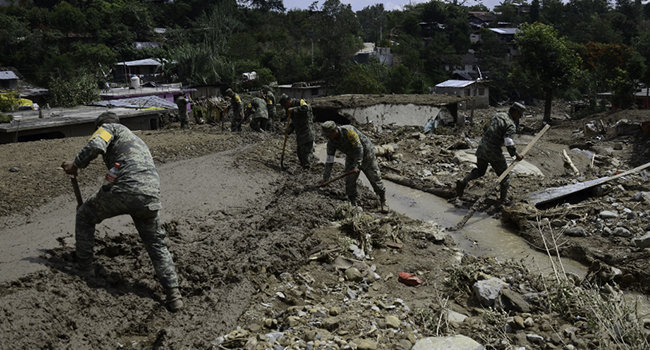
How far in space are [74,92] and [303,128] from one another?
19.8 m

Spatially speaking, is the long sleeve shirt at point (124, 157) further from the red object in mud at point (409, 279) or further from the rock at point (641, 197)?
the rock at point (641, 197)

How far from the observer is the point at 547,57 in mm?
26859

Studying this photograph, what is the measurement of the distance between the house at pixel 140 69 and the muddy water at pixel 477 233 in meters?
35.0

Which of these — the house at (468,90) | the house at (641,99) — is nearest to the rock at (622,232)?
the house at (641,99)

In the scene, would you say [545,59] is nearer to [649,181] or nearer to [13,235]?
[649,181]

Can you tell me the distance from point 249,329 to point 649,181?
31.9 feet

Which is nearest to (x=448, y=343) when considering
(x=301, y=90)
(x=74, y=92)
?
(x=74, y=92)

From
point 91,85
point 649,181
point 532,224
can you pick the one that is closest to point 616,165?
point 649,181

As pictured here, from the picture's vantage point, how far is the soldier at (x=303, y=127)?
35.8 ft

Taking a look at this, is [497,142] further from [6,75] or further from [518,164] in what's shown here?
[6,75]

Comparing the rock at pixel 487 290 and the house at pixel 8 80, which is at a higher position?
the house at pixel 8 80

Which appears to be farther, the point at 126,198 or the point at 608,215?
the point at 608,215

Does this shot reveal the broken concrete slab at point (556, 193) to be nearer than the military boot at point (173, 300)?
No

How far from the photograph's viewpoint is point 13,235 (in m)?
6.22
